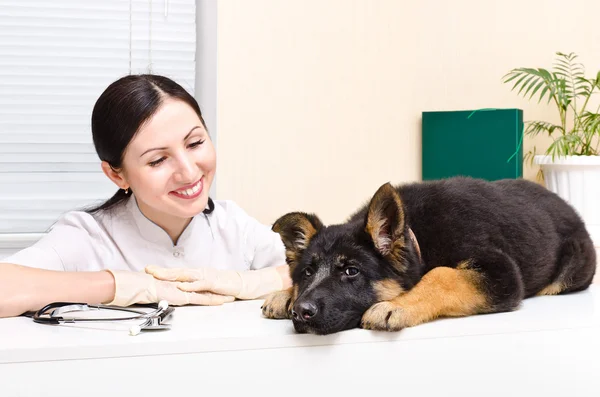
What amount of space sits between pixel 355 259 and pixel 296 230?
0.17 m

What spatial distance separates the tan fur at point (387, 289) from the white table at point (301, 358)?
10 centimetres

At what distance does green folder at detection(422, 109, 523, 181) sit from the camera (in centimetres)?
303

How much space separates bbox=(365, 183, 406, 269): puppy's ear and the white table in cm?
16

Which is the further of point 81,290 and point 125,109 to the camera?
point 125,109

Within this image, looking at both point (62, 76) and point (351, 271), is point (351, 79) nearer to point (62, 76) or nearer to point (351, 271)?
point (62, 76)

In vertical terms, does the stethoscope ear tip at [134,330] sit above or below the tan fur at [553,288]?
above

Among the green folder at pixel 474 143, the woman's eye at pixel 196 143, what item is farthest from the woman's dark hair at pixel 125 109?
the green folder at pixel 474 143

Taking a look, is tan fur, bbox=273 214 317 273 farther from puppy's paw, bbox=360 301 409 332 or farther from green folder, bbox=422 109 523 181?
green folder, bbox=422 109 523 181

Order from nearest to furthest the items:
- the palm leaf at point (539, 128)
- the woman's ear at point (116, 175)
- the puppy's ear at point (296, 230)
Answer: the puppy's ear at point (296, 230)
the woman's ear at point (116, 175)
the palm leaf at point (539, 128)

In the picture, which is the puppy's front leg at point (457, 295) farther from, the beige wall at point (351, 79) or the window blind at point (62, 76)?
the window blind at point (62, 76)

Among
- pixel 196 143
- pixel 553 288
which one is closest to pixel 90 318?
pixel 196 143

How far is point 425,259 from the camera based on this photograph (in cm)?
148

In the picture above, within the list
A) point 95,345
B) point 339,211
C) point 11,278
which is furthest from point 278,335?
point 339,211

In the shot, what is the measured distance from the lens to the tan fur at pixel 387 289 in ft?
4.35
